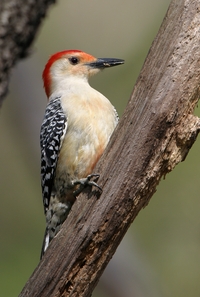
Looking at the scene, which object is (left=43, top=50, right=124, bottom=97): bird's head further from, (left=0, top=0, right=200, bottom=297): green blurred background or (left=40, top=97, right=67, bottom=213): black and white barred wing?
(left=0, top=0, right=200, bottom=297): green blurred background

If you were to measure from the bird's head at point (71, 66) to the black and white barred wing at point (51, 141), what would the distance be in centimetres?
80

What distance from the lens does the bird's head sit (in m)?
6.37

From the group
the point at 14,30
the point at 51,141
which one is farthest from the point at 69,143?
the point at 14,30

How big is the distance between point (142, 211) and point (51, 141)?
16.7 ft

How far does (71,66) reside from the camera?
6430mm

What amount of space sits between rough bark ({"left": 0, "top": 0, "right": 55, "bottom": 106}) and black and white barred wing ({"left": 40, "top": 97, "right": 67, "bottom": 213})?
3.70ft

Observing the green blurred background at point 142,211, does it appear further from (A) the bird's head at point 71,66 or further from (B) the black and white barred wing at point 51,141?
(B) the black and white barred wing at point 51,141

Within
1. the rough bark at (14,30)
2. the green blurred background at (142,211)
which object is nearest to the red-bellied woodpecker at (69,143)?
the rough bark at (14,30)

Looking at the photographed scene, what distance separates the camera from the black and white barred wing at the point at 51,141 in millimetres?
5453

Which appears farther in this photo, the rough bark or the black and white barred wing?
the black and white barred wing

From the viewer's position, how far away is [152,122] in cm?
385

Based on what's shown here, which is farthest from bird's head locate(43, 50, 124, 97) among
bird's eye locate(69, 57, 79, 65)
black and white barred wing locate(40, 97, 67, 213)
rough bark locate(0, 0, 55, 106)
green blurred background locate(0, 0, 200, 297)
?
rough bark locate(0, 0, 55, 106)

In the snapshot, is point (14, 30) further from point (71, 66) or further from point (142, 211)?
point (142, 211)

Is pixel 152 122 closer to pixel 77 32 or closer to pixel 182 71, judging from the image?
pixel 182 71
